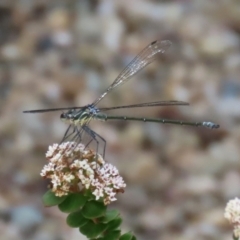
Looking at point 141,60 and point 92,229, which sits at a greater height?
point 141,60

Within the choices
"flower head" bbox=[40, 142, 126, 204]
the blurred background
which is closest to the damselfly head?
"flower head" bbox=[40, 142, 126, 204]

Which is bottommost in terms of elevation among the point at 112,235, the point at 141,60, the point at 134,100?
the point at 112,235

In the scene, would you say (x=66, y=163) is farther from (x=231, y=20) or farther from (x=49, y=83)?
(x=231, y=20)

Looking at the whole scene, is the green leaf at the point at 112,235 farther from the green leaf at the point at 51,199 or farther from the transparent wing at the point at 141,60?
the transparent wing at the point at 141,60

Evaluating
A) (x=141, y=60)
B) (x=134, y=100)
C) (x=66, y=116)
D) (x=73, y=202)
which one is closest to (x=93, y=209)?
(x=73, y=202)

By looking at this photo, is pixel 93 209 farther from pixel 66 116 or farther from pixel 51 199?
pixel 66 116

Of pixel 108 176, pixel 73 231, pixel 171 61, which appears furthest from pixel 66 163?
pixel 171 61

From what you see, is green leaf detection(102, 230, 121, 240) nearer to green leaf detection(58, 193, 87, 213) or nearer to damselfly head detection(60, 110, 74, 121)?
green leaf detection(58, 193, 87, 213)
